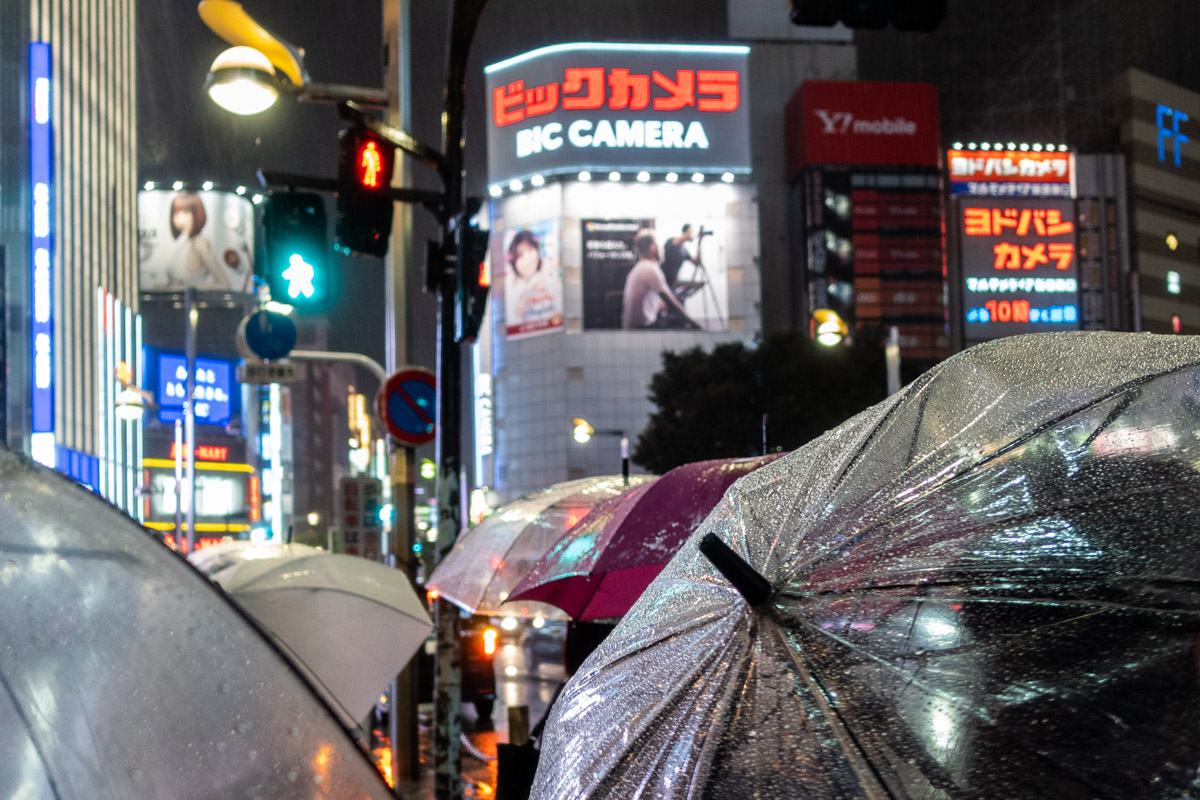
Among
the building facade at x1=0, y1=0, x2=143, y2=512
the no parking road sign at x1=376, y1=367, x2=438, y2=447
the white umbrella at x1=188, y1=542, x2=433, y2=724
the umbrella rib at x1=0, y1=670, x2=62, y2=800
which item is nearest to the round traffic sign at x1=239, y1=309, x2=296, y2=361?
the no parking road sign at x1=376, y1=367, x2=438, y2=447

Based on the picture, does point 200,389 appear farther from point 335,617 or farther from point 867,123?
point 335,617

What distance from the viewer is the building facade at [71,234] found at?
47125 millimetres

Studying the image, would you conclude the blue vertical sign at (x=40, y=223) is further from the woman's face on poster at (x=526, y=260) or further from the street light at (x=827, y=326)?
the street light at (x=827, y=326)

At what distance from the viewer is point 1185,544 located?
5.71ft

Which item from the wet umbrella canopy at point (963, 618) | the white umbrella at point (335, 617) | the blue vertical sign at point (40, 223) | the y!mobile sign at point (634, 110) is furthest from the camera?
the y!mobile sign at point (634, 110)

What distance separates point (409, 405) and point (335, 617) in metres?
3.96

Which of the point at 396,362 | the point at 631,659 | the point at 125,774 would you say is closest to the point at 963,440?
the point at 631,659

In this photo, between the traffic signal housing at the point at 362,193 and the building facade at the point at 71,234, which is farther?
the building facade at the point at 71,234

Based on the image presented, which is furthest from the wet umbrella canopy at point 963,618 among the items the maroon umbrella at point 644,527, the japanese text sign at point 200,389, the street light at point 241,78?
the japanese text sign at point 200,389

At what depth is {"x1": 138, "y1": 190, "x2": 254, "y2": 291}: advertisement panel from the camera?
6725 centimetres

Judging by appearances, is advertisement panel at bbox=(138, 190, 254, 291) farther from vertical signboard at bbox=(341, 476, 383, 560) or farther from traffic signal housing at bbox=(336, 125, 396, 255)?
traffic signal housing at bbox=(336, 125, 396, 255)

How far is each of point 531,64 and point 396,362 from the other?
61.5 metres

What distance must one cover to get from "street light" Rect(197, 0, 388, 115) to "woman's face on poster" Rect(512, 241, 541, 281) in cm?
5735

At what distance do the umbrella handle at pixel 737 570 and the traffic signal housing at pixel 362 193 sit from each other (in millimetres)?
7168
